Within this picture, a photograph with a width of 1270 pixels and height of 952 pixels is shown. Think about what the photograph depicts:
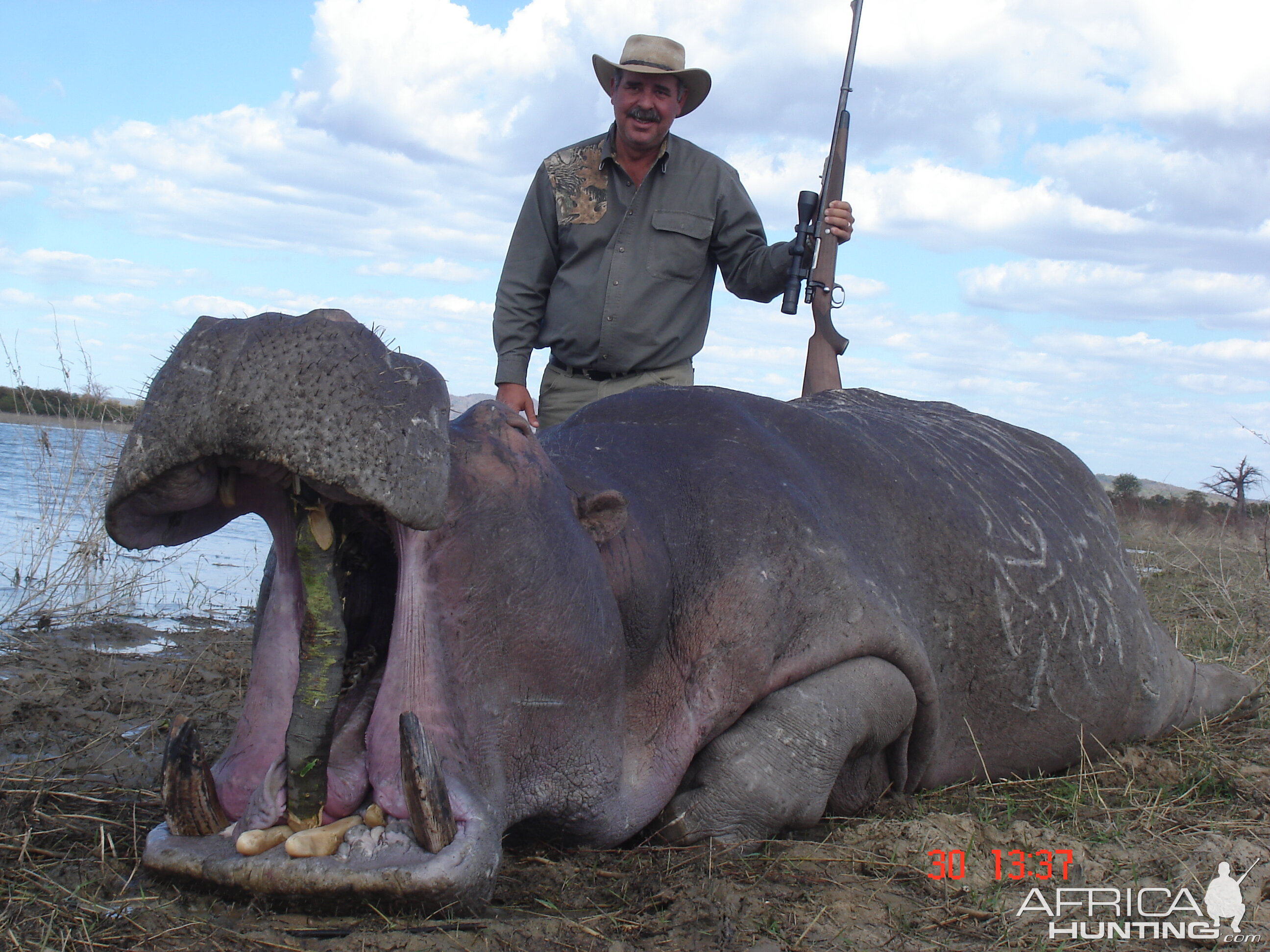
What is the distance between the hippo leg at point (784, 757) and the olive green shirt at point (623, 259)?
280 cm

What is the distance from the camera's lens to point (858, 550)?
3.02m

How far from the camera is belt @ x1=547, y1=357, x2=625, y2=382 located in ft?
17.8

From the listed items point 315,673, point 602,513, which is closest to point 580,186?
point 602,513

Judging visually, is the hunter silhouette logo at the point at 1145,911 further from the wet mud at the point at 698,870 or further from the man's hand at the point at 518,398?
the man's hand at the point at 518,398

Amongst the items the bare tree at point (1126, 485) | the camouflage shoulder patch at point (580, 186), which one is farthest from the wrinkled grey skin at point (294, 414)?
the bare tree at point (1126, 485)

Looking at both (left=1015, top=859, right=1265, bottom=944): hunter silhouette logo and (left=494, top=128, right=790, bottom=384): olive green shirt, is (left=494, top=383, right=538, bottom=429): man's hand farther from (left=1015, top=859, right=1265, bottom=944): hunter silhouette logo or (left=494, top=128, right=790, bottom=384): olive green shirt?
(left=1015, top=859, right=1265, bottom=944): hunter silhouette logo

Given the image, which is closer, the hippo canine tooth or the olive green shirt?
the hippo canine tooth

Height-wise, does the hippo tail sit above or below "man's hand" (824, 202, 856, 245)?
below

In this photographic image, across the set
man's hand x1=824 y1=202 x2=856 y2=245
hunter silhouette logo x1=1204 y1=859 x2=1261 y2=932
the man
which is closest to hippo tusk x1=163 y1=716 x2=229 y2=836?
hunter silhouette logo x1=1204 y1=859 x2=1261 y2=932

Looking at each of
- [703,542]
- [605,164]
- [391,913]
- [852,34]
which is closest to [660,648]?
[703,542]

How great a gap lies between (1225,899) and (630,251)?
3.69 meters

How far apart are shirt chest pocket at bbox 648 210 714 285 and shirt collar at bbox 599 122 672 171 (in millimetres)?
243

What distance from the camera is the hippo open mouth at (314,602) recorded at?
1784 mm

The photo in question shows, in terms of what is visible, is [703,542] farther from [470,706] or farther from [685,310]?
[685,310]
